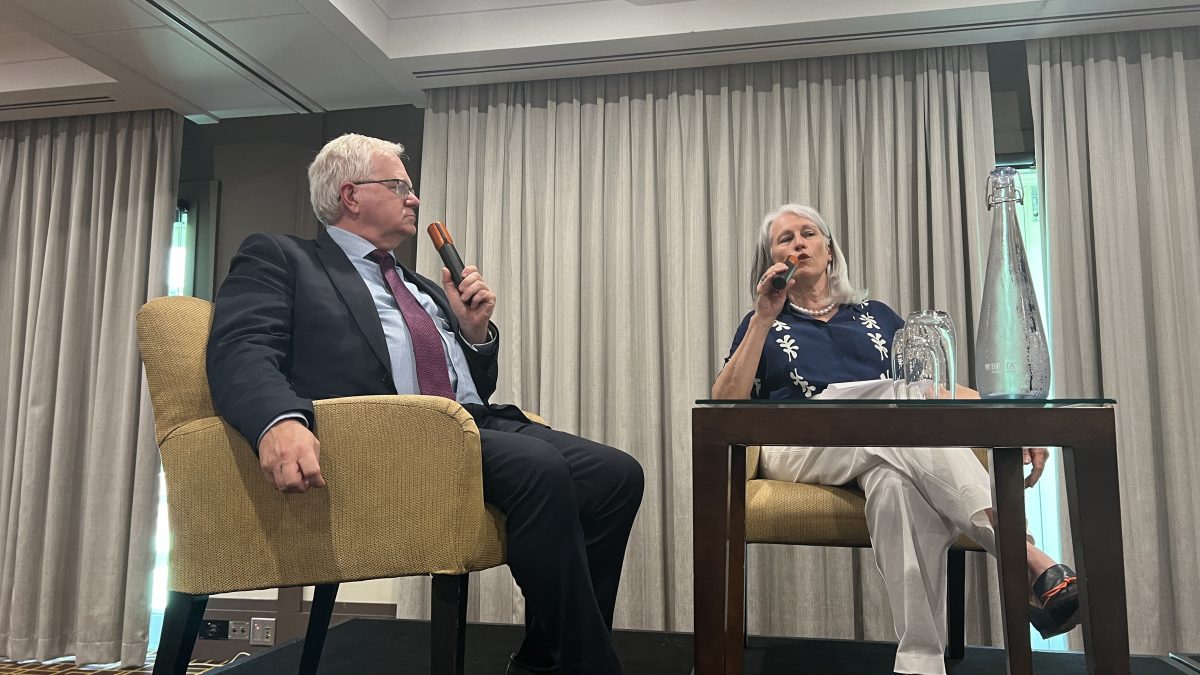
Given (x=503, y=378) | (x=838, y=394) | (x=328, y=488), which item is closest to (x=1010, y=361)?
Result: (x=838, y=394)

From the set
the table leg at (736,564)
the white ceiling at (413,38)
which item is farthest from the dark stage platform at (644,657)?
the white ceiling at (413,38)

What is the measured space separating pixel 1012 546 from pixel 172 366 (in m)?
1.43

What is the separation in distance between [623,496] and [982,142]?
6.45ft

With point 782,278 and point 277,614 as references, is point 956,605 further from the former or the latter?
point 277,614

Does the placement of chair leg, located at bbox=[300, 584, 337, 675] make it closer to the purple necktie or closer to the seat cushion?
the purple necktie

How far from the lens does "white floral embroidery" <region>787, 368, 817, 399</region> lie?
2.14m

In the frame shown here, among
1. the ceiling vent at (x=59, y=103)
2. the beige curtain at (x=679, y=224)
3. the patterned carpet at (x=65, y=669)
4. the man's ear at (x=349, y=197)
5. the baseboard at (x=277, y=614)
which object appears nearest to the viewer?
the man's ear at (x=349, y=197)

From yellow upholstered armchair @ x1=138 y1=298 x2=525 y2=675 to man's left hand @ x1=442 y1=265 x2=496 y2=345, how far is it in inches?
19.9

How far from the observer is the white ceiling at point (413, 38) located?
2803mm

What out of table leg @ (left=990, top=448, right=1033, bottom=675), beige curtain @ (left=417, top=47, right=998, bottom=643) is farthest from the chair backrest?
beige curtain @ (left=417, top=47, right=998, bottom=643)

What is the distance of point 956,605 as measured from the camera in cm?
208

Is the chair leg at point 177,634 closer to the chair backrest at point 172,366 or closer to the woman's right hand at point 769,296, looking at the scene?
the chair backrest at point 172,366

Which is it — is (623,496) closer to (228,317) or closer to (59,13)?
Answer: (228,317)

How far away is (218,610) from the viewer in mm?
3338
